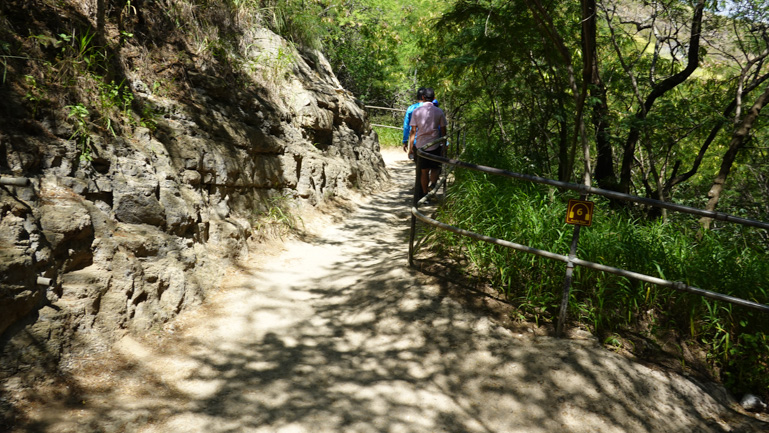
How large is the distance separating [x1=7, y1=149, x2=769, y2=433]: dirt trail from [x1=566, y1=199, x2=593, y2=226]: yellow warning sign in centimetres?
89

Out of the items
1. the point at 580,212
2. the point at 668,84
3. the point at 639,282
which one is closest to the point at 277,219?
the point at 580,212

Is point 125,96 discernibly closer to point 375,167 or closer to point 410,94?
point 375,167

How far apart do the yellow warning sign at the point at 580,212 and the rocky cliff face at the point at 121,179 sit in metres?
3.07

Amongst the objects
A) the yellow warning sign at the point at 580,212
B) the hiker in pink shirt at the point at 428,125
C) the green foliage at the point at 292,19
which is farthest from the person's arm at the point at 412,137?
the yellow warning sign at the point at 580,212

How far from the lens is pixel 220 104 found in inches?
233

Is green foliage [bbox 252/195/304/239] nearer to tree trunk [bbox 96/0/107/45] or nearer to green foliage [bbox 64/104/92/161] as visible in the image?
green foliage [bbox 64/104/92/161]

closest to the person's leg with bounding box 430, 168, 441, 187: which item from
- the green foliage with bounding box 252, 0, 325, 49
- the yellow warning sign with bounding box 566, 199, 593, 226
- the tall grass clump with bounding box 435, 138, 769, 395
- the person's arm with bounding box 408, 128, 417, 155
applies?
the person's arm with bounding box 408, 128, 417, 155

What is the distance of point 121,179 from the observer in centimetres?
379

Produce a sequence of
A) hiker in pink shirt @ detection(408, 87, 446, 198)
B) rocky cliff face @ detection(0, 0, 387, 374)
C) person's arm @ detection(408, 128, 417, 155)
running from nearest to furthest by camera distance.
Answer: rocky cliff face @ detection(0, 0, 387, 374) → hiker in pink shirt @ detection(408, 87, 446, 198) → person's arm @ detection(408, 128, 417, 155)

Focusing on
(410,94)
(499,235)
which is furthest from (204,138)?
(410,94)

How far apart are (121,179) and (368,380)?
2.57 metres

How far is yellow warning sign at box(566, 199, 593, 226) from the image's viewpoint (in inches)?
130

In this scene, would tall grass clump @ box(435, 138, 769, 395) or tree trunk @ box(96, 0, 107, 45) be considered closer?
tall grass clump @ box(435, 138, 769, 395)

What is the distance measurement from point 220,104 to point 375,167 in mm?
5157
